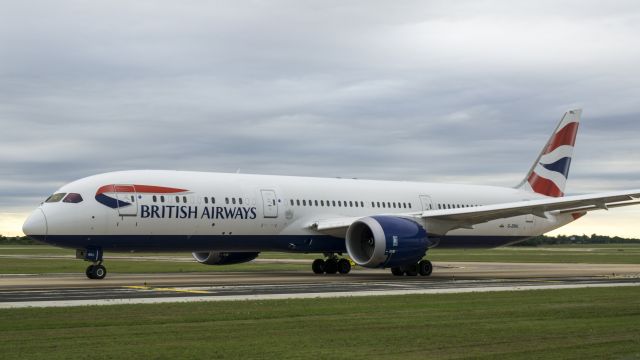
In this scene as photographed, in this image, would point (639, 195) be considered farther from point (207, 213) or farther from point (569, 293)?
point (207, 213)

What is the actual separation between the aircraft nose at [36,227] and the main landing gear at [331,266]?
39.6 feet

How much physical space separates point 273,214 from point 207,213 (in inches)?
121

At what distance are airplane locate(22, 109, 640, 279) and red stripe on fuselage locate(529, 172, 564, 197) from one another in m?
4.64

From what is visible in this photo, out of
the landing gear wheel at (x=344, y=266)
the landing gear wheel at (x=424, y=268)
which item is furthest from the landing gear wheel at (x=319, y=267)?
the landing gear wheel at (x=424, y=268)

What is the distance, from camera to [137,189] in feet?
99.3

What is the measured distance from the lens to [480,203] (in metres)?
41.5

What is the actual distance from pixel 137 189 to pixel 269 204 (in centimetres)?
555

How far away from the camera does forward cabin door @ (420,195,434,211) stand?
1547 inches

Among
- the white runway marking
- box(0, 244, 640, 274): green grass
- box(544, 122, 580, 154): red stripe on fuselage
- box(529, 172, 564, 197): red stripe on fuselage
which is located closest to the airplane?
box(0, 244, 640, 274): green grass

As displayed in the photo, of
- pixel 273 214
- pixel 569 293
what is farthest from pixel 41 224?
pixel 569 293

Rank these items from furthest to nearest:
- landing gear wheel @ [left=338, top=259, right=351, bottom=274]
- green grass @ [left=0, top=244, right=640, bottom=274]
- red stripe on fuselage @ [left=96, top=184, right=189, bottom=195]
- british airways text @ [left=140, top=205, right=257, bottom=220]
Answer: green grass @ [left=0, top=244, right=640, bottom=274] < landing gear wheel @ [left=338, top=259, right=351, bottom=274] < british airways text @ [left=140, top=205, right=257, bottom=220] < red stripe on fuselage @ [left=96, top=184, right=189, bottom=195]

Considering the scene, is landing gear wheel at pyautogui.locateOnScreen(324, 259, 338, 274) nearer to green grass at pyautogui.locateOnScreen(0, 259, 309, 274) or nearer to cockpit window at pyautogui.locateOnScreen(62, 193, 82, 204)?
green grass at pyautogui.locateOnScreen(0, 259, 309, 274)

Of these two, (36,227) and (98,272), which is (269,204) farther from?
(36,227)

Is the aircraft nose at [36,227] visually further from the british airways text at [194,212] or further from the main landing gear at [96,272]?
the british airways text at [194,212]
